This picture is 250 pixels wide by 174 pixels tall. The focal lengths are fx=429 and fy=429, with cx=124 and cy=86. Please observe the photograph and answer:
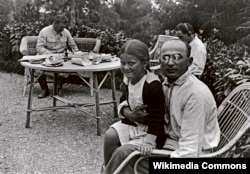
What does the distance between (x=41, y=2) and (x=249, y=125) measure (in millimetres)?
9786

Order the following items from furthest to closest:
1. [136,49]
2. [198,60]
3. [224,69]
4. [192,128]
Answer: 1. [198,60]
2. [224,69]
3. [136,49]
4. [192,128]

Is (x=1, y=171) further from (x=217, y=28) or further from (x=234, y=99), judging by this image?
(x=217, y=28)

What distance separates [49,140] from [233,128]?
2.98m

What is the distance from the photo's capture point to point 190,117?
104 inches

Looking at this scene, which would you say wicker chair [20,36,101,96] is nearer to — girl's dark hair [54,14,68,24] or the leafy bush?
girl's dark hair [54,14,68,24]

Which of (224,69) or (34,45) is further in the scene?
(34,45)

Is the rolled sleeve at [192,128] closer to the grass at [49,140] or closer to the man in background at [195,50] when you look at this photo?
the grass at [49,140]

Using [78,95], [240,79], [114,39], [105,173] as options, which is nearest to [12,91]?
[78,95]

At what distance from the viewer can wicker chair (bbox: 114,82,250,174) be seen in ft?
8.46

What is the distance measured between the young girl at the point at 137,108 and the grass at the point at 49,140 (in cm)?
144

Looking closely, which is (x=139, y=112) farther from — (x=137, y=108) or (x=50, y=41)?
(x=50, y=41)

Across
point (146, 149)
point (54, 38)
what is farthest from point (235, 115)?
point (54, 38)

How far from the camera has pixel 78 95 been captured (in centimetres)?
799

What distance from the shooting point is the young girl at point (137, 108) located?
9.58 feet
